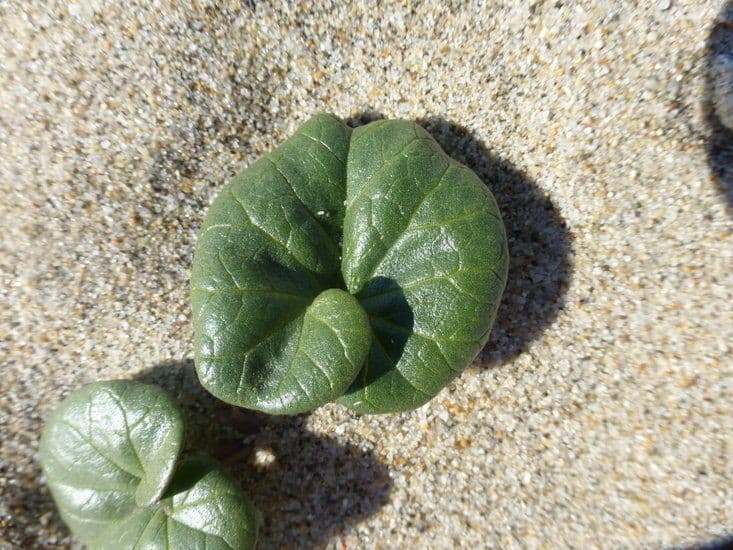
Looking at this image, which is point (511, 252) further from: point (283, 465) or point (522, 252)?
point (283, 465)

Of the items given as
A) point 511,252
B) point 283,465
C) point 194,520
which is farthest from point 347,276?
point 194,520

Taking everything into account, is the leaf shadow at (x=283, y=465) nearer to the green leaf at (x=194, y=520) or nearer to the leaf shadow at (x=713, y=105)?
the green leaf at (x=194, y=520)

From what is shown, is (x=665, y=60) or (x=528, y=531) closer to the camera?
(x=665, y=60)

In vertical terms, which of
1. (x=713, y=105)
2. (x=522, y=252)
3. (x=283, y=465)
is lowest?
(x=283, y=465)

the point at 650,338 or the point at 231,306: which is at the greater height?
the point at 231,306

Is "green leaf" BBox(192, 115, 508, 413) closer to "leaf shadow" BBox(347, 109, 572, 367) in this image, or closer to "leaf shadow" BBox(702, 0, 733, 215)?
"leaf shadow" BBox(347, 109, 572, 367)

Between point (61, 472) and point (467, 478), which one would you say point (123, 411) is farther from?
point (467, 478)

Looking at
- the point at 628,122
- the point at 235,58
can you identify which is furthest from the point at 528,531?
the point at 235,58
